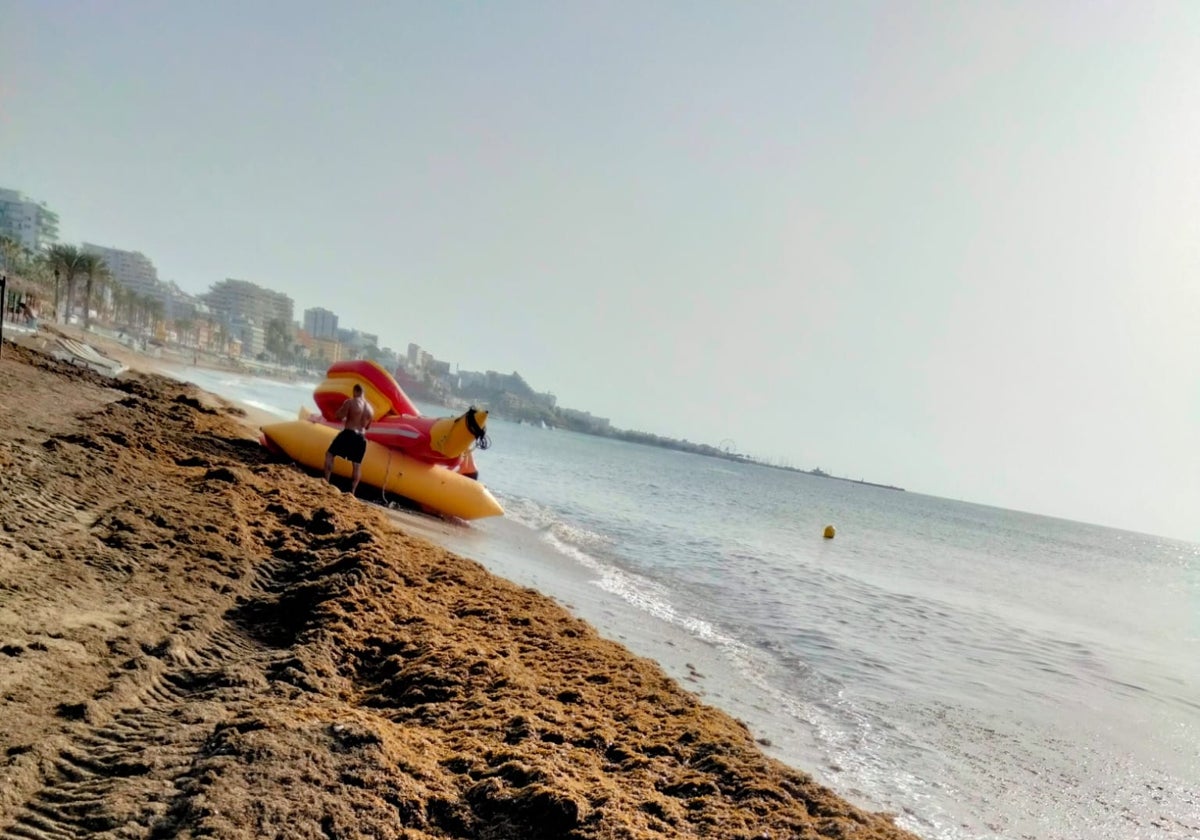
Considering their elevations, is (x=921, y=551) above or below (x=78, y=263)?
below

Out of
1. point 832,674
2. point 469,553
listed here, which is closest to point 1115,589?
point 832,674

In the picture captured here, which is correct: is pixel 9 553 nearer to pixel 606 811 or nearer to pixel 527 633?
pixel 527 633

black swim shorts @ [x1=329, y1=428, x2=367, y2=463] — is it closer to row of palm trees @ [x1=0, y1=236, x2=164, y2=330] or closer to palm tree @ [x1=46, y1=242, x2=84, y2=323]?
row of palm trees @ [x1=0, y1=236, x2=164, y2=330]

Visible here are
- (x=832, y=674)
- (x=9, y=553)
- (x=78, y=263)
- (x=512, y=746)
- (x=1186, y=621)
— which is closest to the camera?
(x=512, y=746)

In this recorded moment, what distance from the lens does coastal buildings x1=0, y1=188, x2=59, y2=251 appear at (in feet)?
393

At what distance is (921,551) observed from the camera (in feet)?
92.8

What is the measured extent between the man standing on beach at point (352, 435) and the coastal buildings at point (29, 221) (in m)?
→ 141

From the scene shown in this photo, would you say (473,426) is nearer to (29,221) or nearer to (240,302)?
(29,221)

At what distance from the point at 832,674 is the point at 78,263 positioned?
237 ft

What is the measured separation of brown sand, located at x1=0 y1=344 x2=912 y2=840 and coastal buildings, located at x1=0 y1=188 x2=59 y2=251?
146 metres

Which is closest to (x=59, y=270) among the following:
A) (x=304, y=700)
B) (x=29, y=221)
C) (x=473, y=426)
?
(x=473, y=426)

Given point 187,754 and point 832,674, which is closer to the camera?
point 187,754

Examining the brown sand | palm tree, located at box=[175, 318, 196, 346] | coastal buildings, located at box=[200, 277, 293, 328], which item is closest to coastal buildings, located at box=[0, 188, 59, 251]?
palm tree, located at box=[175, 318, 196, 346]

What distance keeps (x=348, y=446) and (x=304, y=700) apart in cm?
785
